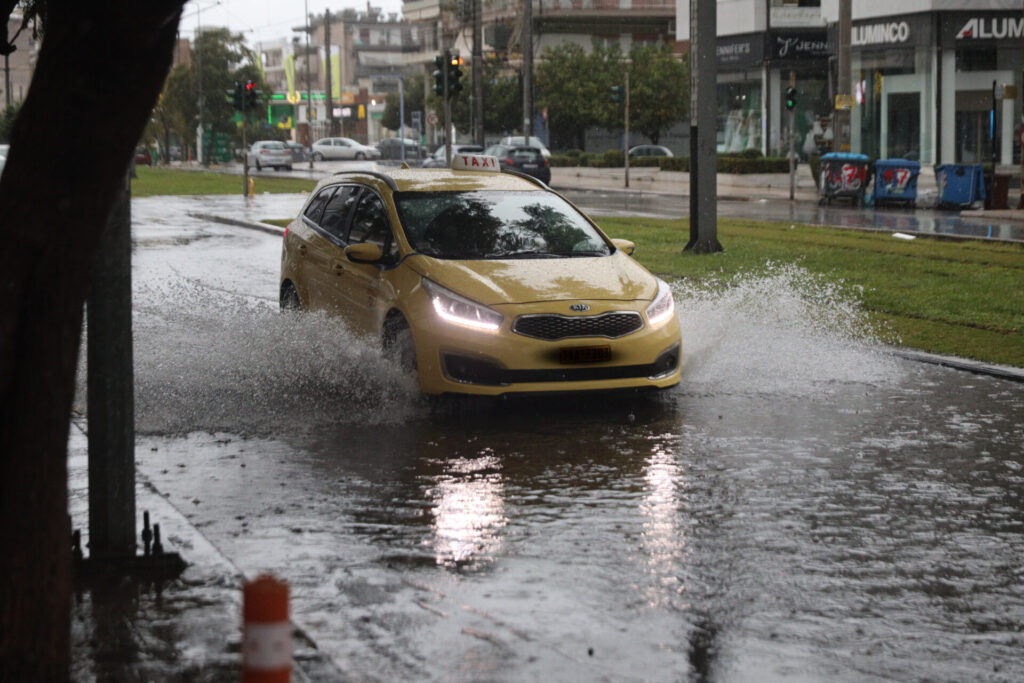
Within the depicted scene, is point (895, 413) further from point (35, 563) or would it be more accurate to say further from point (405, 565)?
point (35, 563)

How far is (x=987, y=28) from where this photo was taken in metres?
44.2

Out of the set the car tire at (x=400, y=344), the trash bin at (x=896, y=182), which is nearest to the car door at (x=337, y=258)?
the car tire at (x=400, y=344)

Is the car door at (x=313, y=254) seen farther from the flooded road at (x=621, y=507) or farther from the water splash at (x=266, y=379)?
the flooded road at (x=621, y=507)

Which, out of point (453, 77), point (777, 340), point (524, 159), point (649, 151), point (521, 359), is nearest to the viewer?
point (521, 359)

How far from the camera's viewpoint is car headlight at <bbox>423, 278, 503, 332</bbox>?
30.0 feet

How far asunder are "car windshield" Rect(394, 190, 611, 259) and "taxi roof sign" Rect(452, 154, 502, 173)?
3.28ft

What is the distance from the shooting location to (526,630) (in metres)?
5.16

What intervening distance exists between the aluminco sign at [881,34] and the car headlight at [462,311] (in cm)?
3917

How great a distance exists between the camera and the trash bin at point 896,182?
34.3 metres

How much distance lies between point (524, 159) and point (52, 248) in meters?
46.4

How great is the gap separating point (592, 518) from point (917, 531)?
1.47 metres

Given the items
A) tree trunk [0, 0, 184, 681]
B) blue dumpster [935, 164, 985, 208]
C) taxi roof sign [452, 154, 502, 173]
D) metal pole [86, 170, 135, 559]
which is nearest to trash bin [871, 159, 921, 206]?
blue dumpster [935, 164, 985, 208]

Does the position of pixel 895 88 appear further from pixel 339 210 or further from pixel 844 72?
pixel 339 210

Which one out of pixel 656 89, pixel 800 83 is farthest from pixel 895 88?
pixel 656 89
